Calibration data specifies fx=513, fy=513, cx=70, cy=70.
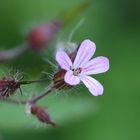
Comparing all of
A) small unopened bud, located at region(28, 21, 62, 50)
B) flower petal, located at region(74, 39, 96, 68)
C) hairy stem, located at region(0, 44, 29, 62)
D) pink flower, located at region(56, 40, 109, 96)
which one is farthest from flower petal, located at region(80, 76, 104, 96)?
small unopened bud, located at region(28, 21, 62, 50)

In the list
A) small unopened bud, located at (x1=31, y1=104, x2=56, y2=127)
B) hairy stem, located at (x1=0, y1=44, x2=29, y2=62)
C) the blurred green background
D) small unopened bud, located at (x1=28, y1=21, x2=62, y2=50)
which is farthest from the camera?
the blurred green background

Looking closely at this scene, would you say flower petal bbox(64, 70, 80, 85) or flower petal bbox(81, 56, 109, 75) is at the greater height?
flower petal bbox(81, 56, 109, 75)

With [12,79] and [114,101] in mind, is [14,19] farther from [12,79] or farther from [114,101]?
[12,79]

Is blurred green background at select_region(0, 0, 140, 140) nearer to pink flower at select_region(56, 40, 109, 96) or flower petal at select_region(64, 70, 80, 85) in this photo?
pink flower at select_region(56, 40, 109, 96)

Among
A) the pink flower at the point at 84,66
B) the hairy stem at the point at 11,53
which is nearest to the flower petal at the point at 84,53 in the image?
the pink flower at the point at 84,66

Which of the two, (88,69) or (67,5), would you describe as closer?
(88,69)

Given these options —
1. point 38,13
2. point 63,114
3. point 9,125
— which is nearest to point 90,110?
point 63,114

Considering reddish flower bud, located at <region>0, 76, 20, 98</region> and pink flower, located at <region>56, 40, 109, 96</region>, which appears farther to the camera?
reddish flower bud, located at <region>0, 76, 20, 98</region>
